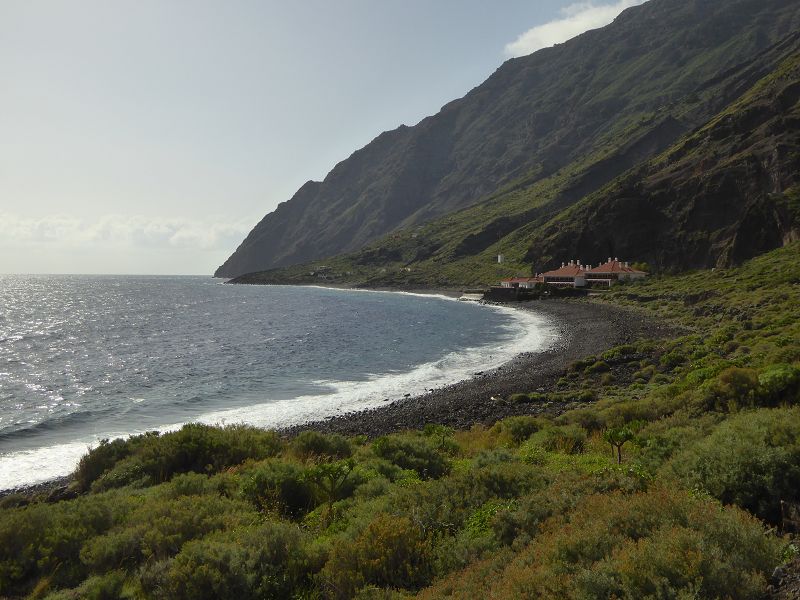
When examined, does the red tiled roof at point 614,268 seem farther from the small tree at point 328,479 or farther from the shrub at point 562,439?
the small tree at point 328,479

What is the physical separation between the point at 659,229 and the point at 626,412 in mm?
105811

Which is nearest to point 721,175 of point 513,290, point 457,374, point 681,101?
point 513,290

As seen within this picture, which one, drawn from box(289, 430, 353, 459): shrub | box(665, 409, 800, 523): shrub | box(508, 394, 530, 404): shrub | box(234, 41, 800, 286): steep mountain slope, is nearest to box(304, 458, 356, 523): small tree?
box(289, 430, 353, 459): shrub

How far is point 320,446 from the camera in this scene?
16516 millimetres

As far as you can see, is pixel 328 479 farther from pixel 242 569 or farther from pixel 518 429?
pixel 518 429

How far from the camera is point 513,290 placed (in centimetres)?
11069

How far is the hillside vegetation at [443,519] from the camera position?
566 centimetres

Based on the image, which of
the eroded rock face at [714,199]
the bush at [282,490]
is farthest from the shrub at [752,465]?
the eroded rock face at [714,199]

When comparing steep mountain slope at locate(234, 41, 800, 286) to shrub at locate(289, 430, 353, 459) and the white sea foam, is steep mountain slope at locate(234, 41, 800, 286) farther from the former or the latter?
shrub at locate(289, 430, 353, 459)

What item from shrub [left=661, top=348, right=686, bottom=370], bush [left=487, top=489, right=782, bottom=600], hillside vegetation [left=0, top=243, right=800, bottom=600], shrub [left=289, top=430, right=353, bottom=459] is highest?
bush [left=487, top=489, right=782, bottom=600]

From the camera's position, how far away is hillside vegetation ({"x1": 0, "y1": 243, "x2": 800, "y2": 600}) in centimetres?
566

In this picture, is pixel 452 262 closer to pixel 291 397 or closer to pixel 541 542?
pixel 291 397

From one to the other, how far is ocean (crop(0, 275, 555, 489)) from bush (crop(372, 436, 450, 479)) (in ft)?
53.5

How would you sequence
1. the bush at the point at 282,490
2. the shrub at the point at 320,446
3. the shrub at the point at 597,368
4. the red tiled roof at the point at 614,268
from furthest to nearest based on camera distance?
1. the red tiled roof at the point at 614,268
2. the shrub at the point at 597,368
3. the shrub at the point at 320,446
4. the bush at the point at 282,490
